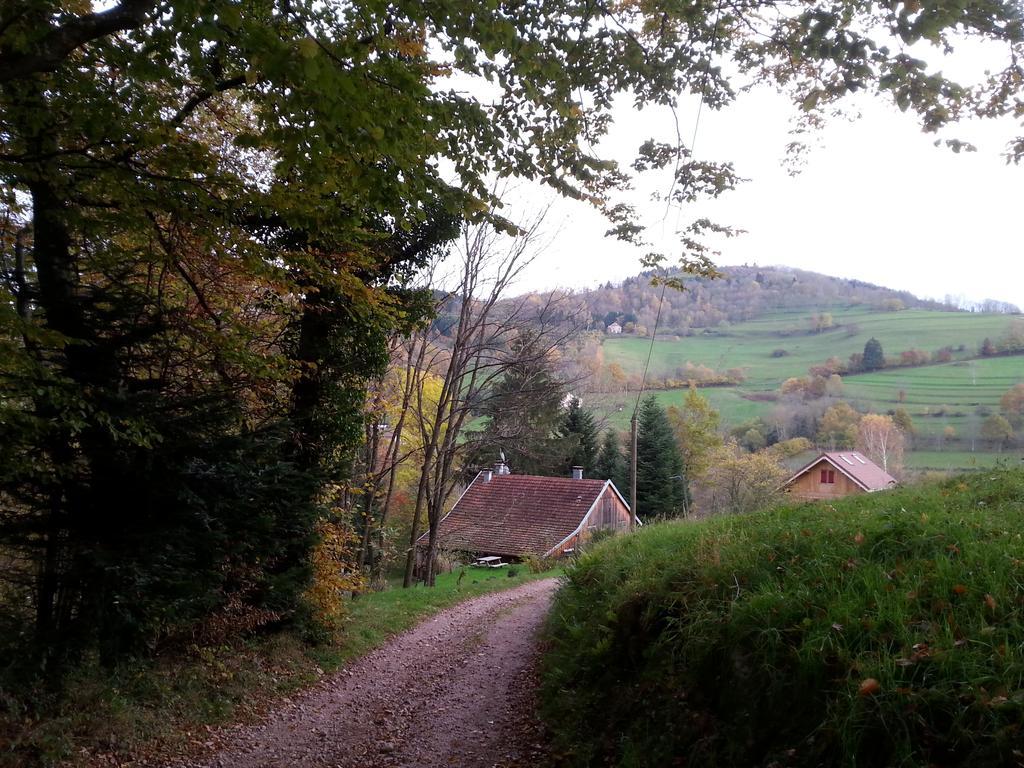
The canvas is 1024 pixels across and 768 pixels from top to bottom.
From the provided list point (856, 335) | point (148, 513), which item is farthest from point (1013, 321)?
point (148, 513)

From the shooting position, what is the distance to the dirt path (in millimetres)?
6406

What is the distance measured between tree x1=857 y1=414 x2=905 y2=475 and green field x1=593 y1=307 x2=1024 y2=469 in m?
1.36

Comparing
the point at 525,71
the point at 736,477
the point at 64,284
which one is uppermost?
the point at 525,71

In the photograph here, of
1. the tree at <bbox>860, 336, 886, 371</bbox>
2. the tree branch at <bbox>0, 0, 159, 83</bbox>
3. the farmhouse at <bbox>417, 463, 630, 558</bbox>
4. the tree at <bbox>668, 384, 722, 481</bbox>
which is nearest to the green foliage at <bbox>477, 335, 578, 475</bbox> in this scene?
the farmhouse at <bbox>417, 463, 630, 558</bbox>

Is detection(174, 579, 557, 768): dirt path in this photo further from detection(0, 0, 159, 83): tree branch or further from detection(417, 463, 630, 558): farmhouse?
detection(417, 463, 630, 558): farmhouse

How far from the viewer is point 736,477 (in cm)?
4431

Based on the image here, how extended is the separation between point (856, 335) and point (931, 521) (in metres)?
70.1

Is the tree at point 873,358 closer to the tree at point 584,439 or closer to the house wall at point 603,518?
the tree at point 584,439

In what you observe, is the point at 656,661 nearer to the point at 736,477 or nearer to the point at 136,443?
the point at 136,443

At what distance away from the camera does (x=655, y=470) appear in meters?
40.4

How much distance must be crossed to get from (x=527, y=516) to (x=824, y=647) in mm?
30039

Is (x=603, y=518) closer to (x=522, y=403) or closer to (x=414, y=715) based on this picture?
(x=522, y=403)

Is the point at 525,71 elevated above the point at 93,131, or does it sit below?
above

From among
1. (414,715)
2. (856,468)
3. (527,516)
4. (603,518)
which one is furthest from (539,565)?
(414,715)
